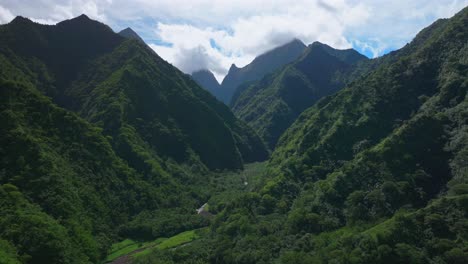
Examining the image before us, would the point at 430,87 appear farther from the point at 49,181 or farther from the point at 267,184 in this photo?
the point at 49,181

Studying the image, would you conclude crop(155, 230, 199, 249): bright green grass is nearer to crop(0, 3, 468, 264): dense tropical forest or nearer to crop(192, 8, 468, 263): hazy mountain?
crop(0, 3, 468, 264): dense tropical forest

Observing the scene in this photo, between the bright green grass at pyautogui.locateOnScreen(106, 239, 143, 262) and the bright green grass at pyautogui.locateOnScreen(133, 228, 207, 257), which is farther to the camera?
the bright green grass at pyautogui.locateOnScreen(133, 228, 207, 257)

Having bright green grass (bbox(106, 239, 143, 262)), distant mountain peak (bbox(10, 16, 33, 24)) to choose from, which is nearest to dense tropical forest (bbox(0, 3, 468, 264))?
bright green grass (bbox(106, 239, 143, 262))

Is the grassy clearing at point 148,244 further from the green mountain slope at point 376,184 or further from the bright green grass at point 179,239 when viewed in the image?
the green mountain slope at point 376,184

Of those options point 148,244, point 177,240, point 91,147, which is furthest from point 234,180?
point 148,244

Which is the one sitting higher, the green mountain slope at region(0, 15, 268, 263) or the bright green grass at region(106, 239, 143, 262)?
the green mountain slope at region(0, 15, 268, 263)

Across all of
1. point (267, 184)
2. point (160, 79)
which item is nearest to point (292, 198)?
point (267, 184)

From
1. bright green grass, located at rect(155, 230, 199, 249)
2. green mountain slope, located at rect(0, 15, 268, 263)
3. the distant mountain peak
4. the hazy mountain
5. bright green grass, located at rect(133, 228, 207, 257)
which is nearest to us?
the hazy mountain
